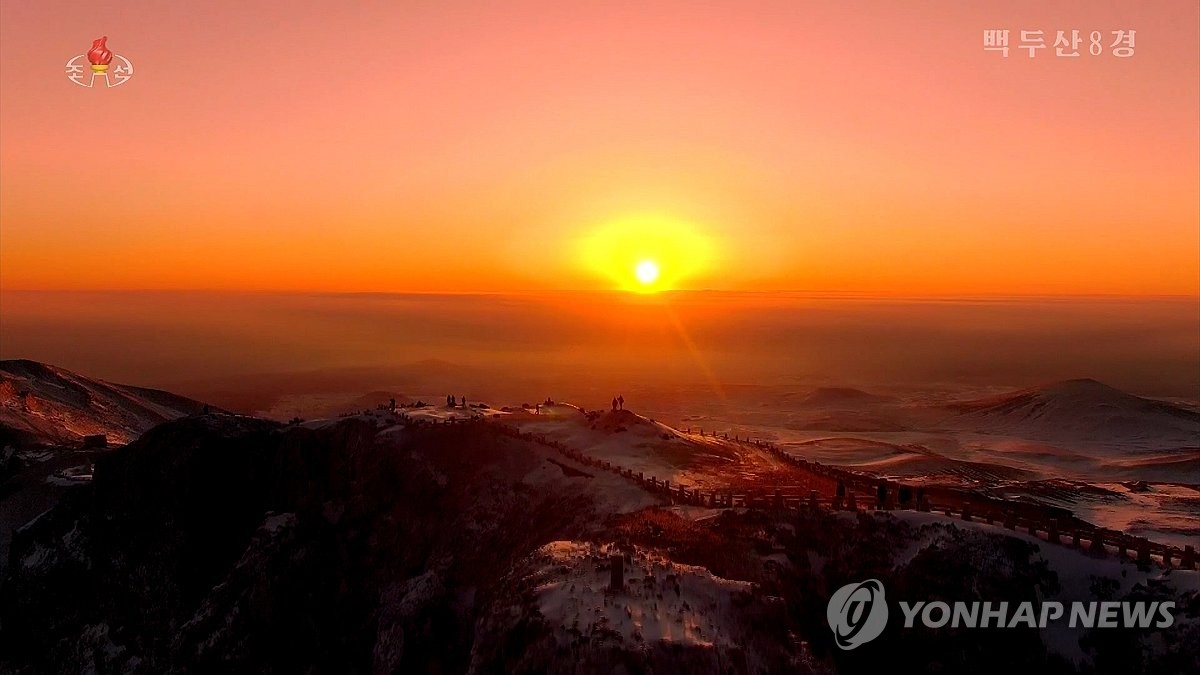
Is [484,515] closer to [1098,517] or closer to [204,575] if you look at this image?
[204,575]

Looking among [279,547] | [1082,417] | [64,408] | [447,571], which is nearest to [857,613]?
[447,571]

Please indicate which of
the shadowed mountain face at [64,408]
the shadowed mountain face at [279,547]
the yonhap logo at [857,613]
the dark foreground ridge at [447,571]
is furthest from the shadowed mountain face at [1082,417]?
the shadowed mountain face at [64,408]

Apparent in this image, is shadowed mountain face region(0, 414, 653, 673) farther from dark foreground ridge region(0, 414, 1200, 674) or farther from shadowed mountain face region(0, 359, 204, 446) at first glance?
shadowed mountain face region(0, 359, 204, 446)

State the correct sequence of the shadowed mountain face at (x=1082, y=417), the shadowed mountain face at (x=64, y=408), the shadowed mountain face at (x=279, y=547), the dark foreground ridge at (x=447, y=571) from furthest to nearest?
1. the shadowed mountain face at (x=1082, y=417)
2. the shadowed mountain face at (x=64, y=408)
3. the shadowed mountain face at (x=279, y=547)
4. the dark foreground ridge at (x=447, y=571)

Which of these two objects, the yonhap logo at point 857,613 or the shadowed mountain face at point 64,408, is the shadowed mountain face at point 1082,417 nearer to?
the yonhap logo at point 857,613

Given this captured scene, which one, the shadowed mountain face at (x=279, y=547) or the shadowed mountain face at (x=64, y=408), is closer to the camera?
the shadowed mountain face at (x=279, y=547)

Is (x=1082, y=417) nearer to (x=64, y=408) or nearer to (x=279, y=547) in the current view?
(x=279, y=547)

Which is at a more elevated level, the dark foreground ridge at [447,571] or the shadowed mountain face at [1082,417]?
the dark foreground ridge at [447,571]
